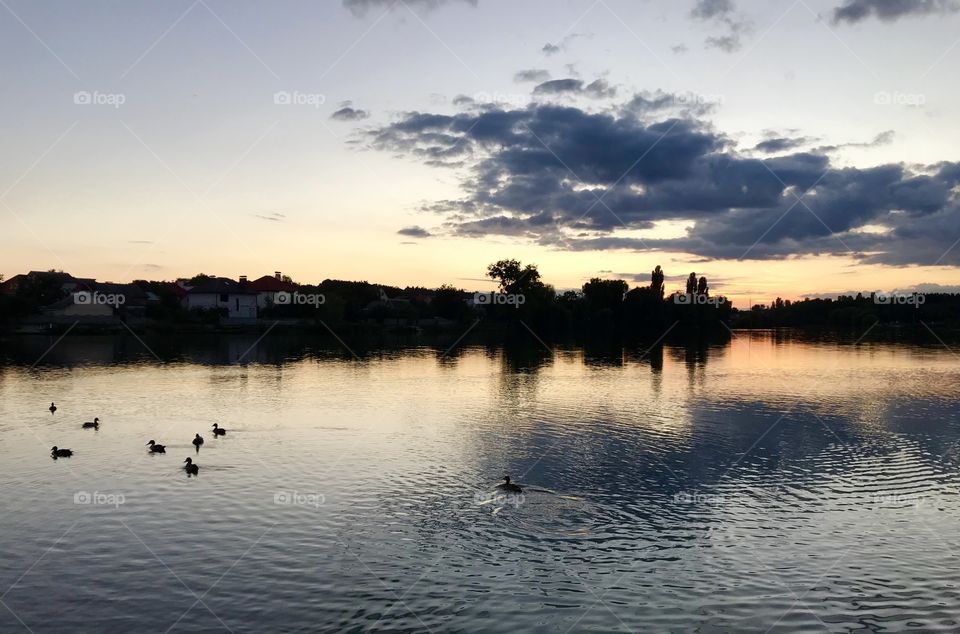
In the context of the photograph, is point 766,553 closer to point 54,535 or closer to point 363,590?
point 363,590

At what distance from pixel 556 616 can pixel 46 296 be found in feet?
557

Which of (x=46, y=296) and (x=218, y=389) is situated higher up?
(x=46, y=296)

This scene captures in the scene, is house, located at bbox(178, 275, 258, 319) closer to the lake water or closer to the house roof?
the house roof

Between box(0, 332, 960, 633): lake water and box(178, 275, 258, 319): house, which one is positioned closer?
box(0, 332, 960, 633): lake water

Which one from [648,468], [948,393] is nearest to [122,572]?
[648,468]

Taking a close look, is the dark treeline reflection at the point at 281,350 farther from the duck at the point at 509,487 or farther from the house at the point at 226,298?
the duck at the point at 509,487

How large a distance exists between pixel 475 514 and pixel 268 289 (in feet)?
573

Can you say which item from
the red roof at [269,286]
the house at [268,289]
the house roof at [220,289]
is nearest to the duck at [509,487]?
the house at [268,289]

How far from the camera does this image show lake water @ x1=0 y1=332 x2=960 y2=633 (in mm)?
18344

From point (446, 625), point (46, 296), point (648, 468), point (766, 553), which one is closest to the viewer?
point (446, 625)

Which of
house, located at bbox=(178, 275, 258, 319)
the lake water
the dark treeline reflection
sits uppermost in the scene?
house, located at bbox=(178, 275, 258, 319)

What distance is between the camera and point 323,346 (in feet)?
376

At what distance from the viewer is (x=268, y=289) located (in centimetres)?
19050

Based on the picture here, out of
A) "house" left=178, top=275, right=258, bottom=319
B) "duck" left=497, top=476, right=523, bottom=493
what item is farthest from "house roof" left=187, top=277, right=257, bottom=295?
"duck" left=497, top=476, right=523, bottom=493
